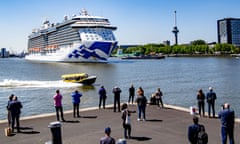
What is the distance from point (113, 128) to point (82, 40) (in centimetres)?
8480

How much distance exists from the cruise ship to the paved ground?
262 ft

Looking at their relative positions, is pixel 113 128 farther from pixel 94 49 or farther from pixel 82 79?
pixel 94 49

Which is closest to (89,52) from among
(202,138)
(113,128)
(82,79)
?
(82,79)

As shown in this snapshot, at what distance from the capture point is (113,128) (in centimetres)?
1275

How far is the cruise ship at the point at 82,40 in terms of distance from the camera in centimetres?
9581

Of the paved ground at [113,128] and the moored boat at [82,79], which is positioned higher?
the moored boat at [82,79]

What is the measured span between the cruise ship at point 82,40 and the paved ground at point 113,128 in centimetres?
7996

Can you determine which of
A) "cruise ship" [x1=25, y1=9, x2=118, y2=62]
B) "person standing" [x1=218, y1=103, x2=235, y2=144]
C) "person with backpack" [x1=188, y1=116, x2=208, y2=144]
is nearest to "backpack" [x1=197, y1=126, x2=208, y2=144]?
"person with backpack" [x1=188, y1=116, x2=208, y2=144]

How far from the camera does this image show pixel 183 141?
35.2ft

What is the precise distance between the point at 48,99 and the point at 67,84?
460 inches

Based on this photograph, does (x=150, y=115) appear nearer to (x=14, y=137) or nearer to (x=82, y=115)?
(x=82, y=115)

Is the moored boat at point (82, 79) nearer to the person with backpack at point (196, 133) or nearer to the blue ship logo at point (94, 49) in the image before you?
the person with backpack at point (196, 133)

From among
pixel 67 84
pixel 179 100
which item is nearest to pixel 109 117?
pixel 179 100

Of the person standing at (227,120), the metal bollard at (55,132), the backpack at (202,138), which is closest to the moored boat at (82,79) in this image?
the person standing at (227,120)
